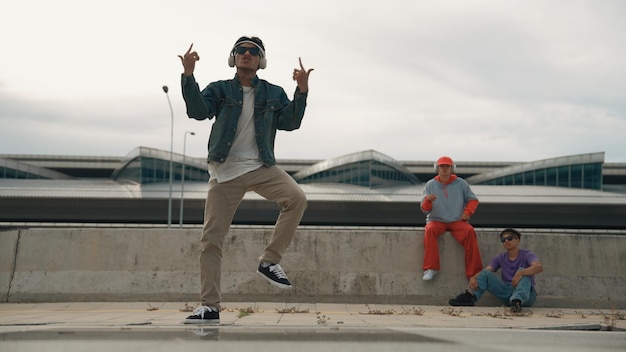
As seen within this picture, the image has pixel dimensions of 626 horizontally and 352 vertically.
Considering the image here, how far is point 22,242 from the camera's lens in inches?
297

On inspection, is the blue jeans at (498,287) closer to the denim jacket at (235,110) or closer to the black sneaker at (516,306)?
the black sneaker at (516,306)

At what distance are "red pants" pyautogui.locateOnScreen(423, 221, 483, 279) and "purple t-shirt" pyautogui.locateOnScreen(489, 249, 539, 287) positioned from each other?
27 centimetres

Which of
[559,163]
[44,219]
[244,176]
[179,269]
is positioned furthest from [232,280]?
[559,163]

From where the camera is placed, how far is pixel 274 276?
464 centimetres

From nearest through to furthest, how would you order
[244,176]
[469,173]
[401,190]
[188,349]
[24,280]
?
[188,349]
[244,176]
[24,280]
[401,190]
[469,173]

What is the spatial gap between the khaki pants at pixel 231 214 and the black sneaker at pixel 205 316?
77mm

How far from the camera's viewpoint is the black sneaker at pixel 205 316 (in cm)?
426

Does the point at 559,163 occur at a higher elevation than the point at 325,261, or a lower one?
higher

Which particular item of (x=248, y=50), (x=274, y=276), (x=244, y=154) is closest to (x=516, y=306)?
(x=274, y=276)

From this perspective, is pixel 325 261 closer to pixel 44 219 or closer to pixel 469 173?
pixel 44 219

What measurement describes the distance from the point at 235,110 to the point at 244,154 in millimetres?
364

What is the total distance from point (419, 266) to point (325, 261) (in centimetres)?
123

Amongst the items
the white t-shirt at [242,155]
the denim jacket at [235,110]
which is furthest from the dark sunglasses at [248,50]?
the white t-shirt at [242,155]

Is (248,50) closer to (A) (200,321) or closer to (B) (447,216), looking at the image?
(A) (200,321)
